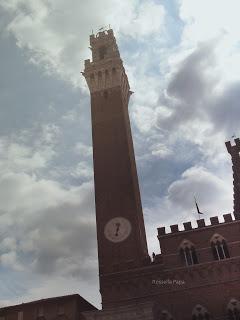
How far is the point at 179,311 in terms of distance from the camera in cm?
2723

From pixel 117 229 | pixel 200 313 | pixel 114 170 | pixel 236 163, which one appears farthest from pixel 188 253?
pixel 236 163

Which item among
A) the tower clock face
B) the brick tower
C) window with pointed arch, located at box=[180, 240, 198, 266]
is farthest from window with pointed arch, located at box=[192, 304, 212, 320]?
the brick tower

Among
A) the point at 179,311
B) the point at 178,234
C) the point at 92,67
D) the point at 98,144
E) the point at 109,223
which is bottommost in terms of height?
the point at 179,311

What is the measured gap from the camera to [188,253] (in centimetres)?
2964

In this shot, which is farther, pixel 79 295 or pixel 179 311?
pixel 79 295

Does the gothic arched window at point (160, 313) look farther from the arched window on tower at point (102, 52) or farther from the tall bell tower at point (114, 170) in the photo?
the arched window on tower at point (102, 52)

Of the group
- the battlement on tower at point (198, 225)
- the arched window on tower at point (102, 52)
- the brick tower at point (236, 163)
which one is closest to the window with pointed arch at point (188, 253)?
the battlement on tower at point (198, 225)

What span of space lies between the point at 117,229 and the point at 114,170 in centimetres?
587

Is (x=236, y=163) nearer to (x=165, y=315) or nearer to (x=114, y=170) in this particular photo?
(x=114, y=170)

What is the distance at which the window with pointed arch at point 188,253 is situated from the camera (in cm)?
2927

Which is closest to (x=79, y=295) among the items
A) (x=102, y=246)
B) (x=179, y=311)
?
(x=102, y=246)

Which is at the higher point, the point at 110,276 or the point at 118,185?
the point at 118,185

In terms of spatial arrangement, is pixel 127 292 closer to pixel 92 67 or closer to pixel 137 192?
pixel 137 192

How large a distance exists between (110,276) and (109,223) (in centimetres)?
466
